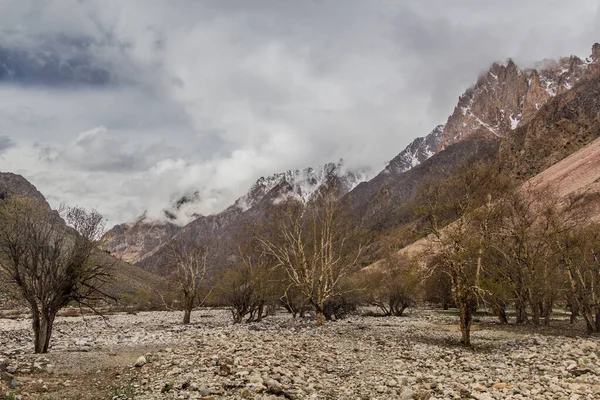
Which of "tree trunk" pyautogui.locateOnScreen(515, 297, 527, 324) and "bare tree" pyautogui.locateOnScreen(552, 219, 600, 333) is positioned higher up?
"bare tree" pyautogui.locateOnScreen(552, 219, 600, 333)

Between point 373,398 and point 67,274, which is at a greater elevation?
point 67,274

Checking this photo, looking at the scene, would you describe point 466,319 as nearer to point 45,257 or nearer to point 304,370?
point 304,370

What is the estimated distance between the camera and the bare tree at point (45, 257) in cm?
1875

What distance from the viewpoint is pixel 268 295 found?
130 feet

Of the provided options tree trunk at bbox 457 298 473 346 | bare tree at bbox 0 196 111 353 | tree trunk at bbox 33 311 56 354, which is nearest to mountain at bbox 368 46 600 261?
tree trunk at bbox 457 298 473 346

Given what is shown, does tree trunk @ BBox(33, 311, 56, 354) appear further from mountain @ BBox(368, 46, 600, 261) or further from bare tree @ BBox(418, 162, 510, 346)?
mountain @ BBox(368, 46, 600, 261)

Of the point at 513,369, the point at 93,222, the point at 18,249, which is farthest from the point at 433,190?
the point at 18,249

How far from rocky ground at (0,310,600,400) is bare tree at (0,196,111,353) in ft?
7.60

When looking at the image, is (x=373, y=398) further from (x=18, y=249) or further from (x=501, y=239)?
(x=501, y=239)

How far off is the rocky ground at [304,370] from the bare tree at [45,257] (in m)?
2.32

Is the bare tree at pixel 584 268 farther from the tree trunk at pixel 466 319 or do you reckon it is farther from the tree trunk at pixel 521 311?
the tree trunk at pixel 466 319

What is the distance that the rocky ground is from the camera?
11984mm

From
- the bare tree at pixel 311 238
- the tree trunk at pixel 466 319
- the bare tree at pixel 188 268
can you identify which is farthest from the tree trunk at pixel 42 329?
the tree trunk at pixel 466 319

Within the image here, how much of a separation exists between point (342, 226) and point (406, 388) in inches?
880
